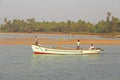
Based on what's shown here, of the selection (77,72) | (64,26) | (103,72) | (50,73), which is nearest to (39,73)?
(50,73)

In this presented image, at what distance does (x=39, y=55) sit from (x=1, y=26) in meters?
123

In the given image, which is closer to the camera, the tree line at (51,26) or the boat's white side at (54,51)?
the boat's white side at (54,51)

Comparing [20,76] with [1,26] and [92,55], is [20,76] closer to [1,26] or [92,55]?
[92,55]

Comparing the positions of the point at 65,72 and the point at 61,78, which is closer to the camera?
the point at 61,78

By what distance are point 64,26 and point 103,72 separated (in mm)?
123597

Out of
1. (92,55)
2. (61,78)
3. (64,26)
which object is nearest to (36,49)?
(92,55)

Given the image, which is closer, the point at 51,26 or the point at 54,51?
the point at 54,51

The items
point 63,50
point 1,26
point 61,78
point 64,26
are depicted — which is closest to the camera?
point 61,78

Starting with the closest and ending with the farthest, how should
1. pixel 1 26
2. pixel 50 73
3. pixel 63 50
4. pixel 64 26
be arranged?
1. pixel 50 73
2. pixel 63 50
3. pixel 64 26
4. pixel 1 26

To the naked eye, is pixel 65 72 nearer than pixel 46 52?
Yes

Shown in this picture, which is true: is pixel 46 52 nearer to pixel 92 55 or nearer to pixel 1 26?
pixel 92 55

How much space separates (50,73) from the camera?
23.5m

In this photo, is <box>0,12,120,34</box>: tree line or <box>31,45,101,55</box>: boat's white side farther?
<box>0,12,120,34</box>: tree line

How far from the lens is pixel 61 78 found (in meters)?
21.1
